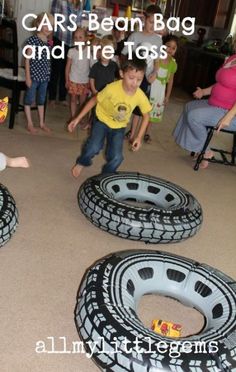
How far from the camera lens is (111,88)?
2.76m

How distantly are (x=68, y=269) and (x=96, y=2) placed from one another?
4.99 m

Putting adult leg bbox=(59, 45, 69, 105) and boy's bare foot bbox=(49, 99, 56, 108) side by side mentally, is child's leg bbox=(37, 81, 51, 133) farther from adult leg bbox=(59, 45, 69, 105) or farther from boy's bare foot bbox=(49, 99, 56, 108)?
adult leg bbox=(59, 45, 69, 105)

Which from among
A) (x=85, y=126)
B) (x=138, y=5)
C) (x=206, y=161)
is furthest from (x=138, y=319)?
(x=138, y=5)

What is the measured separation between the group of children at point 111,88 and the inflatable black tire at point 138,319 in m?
0.98

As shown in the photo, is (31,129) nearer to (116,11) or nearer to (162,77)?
(162,77)

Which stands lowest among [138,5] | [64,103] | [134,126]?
[64,103]

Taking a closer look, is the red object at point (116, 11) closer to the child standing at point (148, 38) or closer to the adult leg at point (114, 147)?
the child standing at point (148, 38)

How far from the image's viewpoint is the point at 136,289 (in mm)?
1817

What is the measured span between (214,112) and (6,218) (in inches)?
81.0

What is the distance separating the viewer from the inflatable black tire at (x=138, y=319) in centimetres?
138

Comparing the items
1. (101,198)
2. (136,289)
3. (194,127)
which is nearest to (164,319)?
(136,289)

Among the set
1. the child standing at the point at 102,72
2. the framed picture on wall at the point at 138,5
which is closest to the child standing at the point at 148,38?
the child standing at the point at 102,72

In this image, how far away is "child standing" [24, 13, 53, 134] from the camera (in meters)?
3.60

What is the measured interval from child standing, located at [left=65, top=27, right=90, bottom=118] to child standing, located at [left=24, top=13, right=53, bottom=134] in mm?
338
